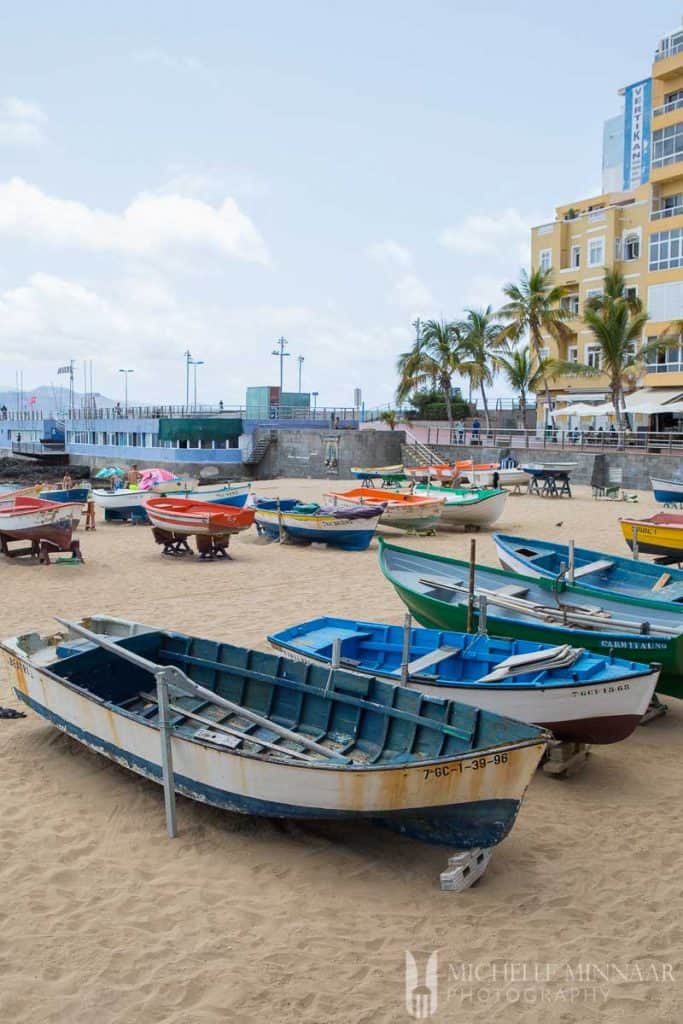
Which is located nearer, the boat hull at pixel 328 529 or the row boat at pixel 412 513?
the boat hull at pixel 328 529

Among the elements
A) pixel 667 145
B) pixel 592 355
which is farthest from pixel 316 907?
pixel 592 355

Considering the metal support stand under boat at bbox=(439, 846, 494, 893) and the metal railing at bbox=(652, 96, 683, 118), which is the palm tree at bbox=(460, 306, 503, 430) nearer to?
the metal railing at bbox=(652, 96, 683, 118)

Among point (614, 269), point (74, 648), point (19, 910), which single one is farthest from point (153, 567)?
point (614, 269)

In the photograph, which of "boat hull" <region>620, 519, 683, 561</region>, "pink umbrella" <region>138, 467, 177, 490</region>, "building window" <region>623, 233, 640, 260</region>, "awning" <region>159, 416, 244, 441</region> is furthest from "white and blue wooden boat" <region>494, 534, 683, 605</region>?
"awning" <region>159, 416, 244, 441</region>

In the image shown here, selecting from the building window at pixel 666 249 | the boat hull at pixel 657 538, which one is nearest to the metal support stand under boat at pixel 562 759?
the boat hull at pixel 657 538

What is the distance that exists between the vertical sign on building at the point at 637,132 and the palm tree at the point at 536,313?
12866 millimetres

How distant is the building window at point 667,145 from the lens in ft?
134

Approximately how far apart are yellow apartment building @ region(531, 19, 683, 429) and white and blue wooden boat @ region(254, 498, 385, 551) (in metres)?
21.1

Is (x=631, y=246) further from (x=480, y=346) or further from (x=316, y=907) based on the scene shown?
(x=316, y=907)

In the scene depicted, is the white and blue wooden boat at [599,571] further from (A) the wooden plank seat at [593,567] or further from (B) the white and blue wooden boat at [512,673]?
(B) the white and blue wooden boat at [512,673]

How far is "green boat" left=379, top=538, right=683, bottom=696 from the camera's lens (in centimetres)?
936

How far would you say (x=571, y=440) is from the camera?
41125 millimetres

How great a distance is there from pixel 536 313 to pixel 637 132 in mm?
17506

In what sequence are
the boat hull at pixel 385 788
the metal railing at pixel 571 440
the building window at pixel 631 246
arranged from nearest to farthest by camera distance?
1. the boat hull at pixel 385 788
2. the metal railing at pixel 571 440
3. the building window at pixel 631 246
